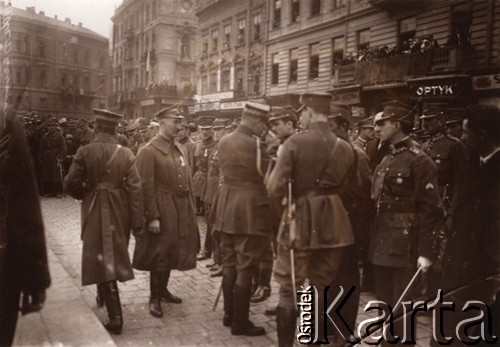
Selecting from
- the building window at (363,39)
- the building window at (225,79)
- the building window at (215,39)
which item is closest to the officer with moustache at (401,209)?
the building window at (363,39)

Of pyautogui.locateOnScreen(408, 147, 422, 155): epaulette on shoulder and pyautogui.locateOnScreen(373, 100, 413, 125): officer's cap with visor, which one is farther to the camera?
pyautogui.locateOnScreen(373, 100, 413, 125): officer's cap with visor

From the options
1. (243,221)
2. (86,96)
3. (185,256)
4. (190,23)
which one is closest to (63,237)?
(86,96)

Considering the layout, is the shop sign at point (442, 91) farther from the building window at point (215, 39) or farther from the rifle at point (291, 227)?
the building window at point (215, 39)

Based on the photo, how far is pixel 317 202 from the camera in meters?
3.65

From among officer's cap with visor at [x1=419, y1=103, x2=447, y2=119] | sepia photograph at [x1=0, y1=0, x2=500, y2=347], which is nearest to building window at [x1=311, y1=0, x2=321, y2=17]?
sepia photograph at [x1=0, y1=0, x2=500, y2=347]

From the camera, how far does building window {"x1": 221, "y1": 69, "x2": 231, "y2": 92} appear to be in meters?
30.3

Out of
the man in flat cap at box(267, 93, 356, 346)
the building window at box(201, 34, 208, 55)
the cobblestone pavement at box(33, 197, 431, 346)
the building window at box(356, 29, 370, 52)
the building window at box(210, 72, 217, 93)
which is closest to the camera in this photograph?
the man in flat cap at box(267, 93, 356, 346)

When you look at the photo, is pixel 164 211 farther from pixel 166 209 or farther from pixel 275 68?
pixel 275 68

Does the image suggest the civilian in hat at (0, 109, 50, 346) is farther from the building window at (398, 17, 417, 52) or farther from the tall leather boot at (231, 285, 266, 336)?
the building window at (398, 17, 417, 52)

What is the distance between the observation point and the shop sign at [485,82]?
24.7 feet

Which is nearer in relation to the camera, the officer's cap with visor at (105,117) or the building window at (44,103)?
the officer's cap with visor at (105,117)

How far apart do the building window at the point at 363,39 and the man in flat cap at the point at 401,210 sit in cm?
1607

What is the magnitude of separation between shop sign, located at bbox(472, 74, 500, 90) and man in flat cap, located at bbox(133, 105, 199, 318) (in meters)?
4.98

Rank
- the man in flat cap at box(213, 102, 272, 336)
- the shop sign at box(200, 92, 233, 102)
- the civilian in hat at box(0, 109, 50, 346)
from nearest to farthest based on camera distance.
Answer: the civilian in hat at box(0, 109, 50, 346)
the man in flat cap at box(213, 102, 272, 336)
the shop sign at box(200, 92, 233, 102)
